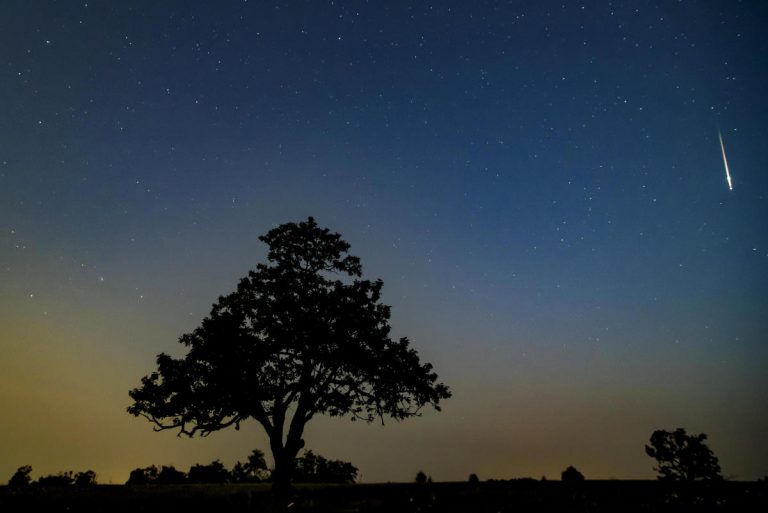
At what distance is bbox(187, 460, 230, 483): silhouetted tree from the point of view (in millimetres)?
59047

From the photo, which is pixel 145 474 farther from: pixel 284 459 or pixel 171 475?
pixel 284 459

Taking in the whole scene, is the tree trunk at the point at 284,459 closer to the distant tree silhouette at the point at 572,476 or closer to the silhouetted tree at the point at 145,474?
the distant tree silhouette at the point at 572,476

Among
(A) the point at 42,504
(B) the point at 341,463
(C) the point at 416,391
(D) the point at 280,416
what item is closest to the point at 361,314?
(C) the point at 416,391

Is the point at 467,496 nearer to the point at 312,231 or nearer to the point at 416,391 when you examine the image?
the point at 416,391

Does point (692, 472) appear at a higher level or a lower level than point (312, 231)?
lower

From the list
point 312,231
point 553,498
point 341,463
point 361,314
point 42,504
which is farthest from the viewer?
point 341,463

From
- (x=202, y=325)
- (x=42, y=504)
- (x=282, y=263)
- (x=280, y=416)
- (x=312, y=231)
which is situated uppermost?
(x=312, y=231)

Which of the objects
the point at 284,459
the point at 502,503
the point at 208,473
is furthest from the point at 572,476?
the point at 208,473

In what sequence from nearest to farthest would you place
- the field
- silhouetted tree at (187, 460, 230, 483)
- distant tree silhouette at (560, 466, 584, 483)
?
the field
distant tree silhouette at (560, 466, 584, 483)
silhouetted tree at (187, 460, 230, 483)

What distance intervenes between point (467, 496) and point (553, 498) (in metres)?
1.93

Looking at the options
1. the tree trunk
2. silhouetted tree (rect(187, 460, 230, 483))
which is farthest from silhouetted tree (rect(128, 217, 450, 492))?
silhouetted tree (rect(187, 460, 230, 483))

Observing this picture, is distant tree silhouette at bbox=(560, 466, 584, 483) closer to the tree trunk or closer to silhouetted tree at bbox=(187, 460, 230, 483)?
the tree trunk

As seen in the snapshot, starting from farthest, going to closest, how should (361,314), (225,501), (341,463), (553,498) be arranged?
(341,463) < (361,314) < (225,501) < (553,498)

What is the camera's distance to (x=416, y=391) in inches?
840
